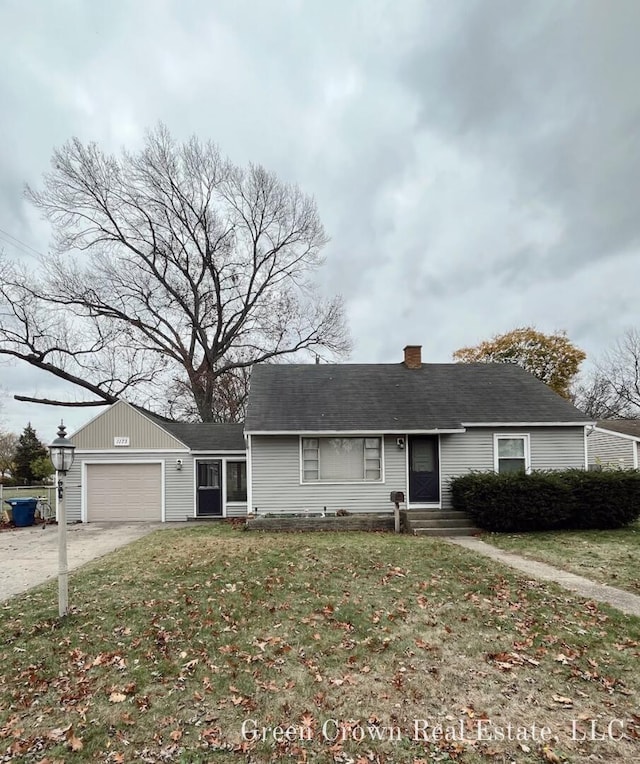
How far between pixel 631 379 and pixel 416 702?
36883 mm

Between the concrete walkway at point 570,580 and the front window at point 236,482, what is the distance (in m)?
8.87

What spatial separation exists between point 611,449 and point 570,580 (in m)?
18.4

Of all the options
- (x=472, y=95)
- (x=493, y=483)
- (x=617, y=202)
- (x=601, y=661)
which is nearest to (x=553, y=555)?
(x=493, y=483)

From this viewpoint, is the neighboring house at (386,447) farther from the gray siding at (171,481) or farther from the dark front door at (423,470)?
the gray siding at (171,481)

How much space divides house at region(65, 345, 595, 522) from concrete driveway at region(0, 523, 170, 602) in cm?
175

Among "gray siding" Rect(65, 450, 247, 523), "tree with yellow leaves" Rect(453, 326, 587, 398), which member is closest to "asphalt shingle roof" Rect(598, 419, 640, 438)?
"tree with yellow leaves" Rect(453, 326, 587, 398)

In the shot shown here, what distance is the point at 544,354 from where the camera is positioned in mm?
33812

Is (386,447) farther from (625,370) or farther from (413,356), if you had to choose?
(625,370)

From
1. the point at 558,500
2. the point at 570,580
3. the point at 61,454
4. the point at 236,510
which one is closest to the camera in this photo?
the point at 61,454

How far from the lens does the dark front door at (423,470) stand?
13.3 metres

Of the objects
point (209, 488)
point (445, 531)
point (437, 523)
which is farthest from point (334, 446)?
point (209, 488)

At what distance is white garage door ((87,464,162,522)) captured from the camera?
15.8 meters

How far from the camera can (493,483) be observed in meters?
11.3

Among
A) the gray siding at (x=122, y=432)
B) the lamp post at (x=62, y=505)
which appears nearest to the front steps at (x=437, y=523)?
the lamp post at (x=62, y=505)
